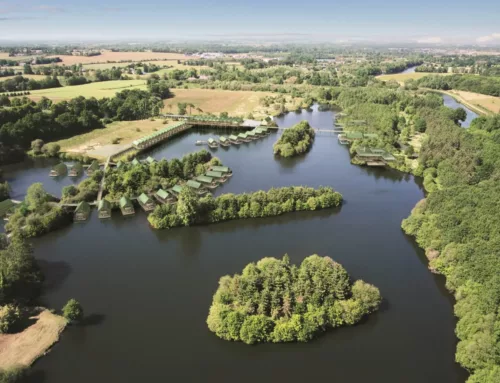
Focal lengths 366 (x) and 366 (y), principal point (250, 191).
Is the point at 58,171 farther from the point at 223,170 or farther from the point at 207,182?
the point at 223,170

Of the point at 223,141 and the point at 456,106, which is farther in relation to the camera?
the point at 456,106

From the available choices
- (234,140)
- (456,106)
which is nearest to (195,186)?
(234,140)

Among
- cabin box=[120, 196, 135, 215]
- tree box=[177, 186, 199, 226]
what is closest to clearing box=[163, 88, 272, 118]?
cabin box=[120, 196, 135, 215]

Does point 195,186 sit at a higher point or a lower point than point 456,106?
lower

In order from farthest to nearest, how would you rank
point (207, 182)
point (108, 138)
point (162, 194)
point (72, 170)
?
point (108, 138) < point (72, 170) < point (207, 182) < point (162, 194)

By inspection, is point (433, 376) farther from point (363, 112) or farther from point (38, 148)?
point (363, 112)

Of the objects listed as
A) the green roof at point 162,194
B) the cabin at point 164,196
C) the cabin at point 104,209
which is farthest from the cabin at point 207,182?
the cabin at point 104,209

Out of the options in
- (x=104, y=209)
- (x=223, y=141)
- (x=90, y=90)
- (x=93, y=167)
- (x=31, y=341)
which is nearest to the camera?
(x=31, y=341)
